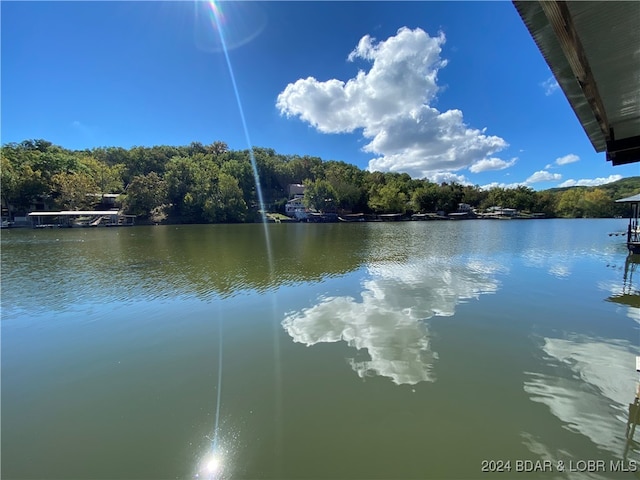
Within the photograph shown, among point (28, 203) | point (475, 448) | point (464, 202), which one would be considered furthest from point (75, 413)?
point (464, 202)

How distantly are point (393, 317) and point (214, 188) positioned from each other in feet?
216

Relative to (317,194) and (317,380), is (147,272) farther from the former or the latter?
(317,194)

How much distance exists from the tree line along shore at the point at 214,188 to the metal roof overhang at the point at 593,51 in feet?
190

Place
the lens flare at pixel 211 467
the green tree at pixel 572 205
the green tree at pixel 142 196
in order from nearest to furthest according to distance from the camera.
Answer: the lens flare at pixel 211 467 < the green tree at pixel 142 196 < the green tree at pixel 572 205

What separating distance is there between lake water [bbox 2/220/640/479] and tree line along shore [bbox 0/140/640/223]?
55.8 metres

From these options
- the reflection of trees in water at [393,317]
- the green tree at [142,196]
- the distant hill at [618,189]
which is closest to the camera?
the reflection of trees in water at [393,317]

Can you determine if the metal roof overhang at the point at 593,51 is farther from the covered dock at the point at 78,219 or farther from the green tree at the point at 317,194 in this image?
the green tree at the point at 317,194

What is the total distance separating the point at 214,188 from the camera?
66438mm

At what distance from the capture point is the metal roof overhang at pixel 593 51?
2826 mm

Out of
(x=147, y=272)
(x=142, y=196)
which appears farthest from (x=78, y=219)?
(x=147, y=272)

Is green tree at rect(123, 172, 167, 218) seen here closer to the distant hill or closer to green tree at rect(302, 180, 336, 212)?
green tree at rect(302, 180, 336, 212)

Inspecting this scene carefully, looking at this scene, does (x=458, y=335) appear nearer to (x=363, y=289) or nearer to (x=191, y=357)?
(x=363, y=289)

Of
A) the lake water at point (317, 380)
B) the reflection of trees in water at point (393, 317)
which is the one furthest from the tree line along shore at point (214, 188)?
the lake water at point (317, 380)

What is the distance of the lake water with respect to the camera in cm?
354
